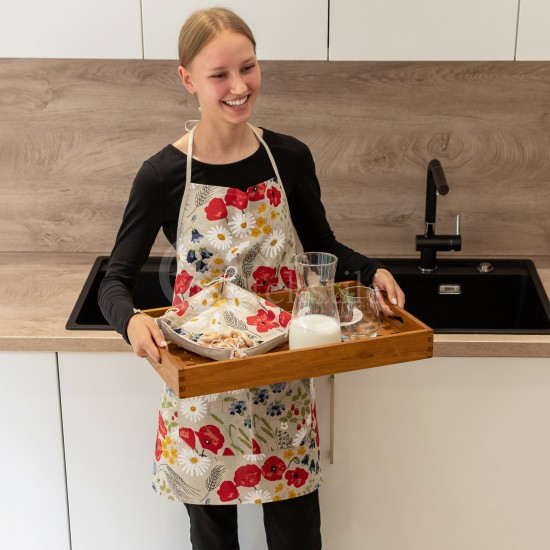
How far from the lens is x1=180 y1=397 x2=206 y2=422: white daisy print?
1.79 m

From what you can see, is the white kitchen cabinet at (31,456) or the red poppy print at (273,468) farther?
the white kitchen cabinet at (31,456)

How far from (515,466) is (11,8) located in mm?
1528

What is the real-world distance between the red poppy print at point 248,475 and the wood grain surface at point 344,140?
35.7 inches

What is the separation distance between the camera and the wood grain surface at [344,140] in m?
2.43

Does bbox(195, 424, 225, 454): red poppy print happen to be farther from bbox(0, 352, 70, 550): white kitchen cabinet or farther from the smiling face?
the smiling face

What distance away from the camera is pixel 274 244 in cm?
181

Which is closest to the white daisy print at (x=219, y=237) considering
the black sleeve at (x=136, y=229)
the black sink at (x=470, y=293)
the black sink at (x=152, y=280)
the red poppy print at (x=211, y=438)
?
the black sleeve at (x=136, y=229)

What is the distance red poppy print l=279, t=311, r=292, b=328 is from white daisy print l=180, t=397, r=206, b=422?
0.75ft

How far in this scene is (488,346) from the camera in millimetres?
2016

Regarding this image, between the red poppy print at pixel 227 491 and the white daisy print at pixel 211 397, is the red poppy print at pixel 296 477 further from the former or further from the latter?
the white daisy print at pixel 211 397

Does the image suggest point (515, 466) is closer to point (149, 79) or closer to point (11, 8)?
point (149, 79)

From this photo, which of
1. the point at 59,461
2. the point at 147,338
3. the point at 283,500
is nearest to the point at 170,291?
the point at 59,461

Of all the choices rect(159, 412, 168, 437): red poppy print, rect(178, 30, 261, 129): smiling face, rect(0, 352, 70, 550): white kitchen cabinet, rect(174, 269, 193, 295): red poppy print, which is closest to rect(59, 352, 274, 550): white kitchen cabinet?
rect(0, 352, 70, 550): white kitchen cabinet

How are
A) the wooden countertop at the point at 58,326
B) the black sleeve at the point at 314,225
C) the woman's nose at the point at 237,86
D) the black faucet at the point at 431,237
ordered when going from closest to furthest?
the woman's nose at the point at 237,86, the black sleeve at the point at 314,225, the wooden countertop at the point at 58,326, the black faucet at the point at 431,237
